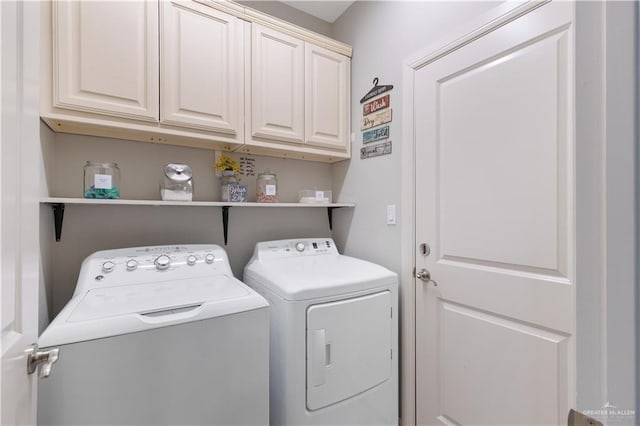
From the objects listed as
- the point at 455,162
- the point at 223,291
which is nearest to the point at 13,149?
the point at 223,291

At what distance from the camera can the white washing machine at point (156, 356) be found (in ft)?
2.99

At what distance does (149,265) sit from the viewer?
4.94 ft

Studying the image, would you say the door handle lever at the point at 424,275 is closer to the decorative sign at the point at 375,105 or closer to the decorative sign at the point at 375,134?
the decorative sign at the point at 375,134

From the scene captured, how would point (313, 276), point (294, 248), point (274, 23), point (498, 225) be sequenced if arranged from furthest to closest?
point (294, 248) → point (274, 23) → point (313, 276) → point (498, 225)

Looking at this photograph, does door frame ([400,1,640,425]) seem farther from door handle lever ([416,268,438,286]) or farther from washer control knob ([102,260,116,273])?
washer control knob ([102,260,116,273])

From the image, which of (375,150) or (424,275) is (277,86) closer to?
(375,150)

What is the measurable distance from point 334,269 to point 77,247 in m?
1.40

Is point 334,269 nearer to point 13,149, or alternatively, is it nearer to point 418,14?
point 13,149

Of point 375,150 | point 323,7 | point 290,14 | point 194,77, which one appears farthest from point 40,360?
point 323,7

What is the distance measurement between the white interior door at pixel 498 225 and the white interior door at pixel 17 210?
1574 mm

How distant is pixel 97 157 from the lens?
5.28ft

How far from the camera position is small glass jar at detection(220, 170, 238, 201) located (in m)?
1.85

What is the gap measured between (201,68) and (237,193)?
73 cm

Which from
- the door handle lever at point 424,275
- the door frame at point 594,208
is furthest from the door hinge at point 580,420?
the door handle lever at point 424,275
